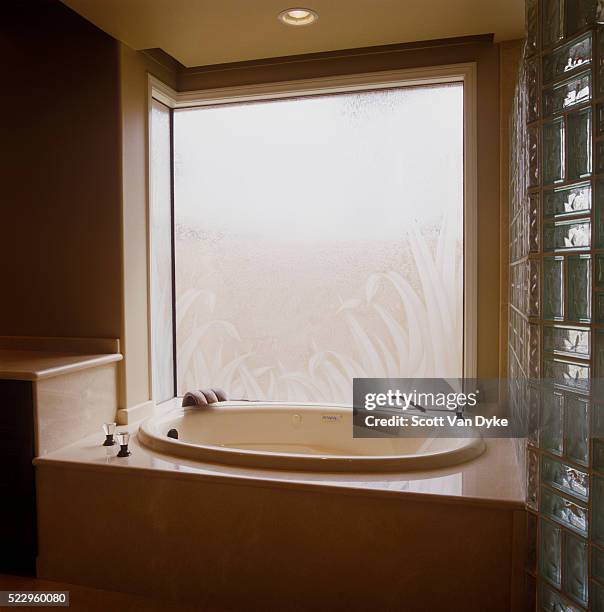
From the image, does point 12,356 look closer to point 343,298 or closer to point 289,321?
point 289,321

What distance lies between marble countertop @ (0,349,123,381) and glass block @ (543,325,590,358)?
177 centimetres

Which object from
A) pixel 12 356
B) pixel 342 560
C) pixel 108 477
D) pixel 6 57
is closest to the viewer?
pixel 342 560

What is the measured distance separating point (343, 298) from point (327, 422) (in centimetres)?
62

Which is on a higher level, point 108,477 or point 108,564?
point 108,477

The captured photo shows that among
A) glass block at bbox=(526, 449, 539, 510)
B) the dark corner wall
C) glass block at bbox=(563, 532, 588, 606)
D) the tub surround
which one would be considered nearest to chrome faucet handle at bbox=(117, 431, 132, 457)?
the tub surround

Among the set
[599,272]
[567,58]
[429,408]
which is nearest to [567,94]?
[567,58]

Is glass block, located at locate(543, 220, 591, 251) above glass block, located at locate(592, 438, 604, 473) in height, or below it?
above

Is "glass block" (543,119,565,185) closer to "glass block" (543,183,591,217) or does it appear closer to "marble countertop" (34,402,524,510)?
"glass block" (543,183,591,217)

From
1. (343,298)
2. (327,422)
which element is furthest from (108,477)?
(343,298)

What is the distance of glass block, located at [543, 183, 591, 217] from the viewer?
1414mm

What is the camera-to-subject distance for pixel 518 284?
7.30 feet

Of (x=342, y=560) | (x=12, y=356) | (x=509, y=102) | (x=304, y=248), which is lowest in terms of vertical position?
(x=342, y=560)
